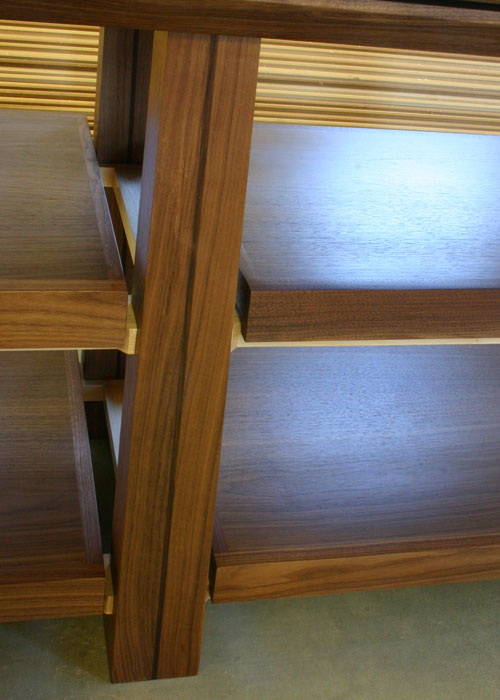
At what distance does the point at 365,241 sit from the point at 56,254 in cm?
27

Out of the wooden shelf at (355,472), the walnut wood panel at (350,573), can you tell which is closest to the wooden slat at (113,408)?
the wooden shelf at (355,472)

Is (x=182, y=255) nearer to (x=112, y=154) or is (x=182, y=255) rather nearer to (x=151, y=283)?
(x=151, y=283)

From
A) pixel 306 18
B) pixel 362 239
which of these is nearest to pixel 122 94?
pixel 362 239

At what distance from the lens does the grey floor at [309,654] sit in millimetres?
838

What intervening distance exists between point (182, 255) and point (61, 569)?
30 cm

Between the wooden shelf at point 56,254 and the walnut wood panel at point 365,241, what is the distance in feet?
0.36

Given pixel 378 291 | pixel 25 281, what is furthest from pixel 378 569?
pixel 25 281

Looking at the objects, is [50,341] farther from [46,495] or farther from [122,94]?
[122,94]

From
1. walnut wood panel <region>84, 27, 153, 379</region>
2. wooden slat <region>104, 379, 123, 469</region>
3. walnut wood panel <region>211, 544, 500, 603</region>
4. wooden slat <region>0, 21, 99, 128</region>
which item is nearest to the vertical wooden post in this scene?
walnut wood panel <region>211, 544, 500, 603</region>

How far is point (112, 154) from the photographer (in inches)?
39.9

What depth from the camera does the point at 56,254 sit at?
27.0 inches

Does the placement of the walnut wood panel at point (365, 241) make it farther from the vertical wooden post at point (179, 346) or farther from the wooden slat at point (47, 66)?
the wooden slat at point (47, 66)

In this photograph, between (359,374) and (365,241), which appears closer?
(365,241)

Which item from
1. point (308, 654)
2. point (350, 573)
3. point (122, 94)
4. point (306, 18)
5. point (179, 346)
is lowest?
point (308, 654)
